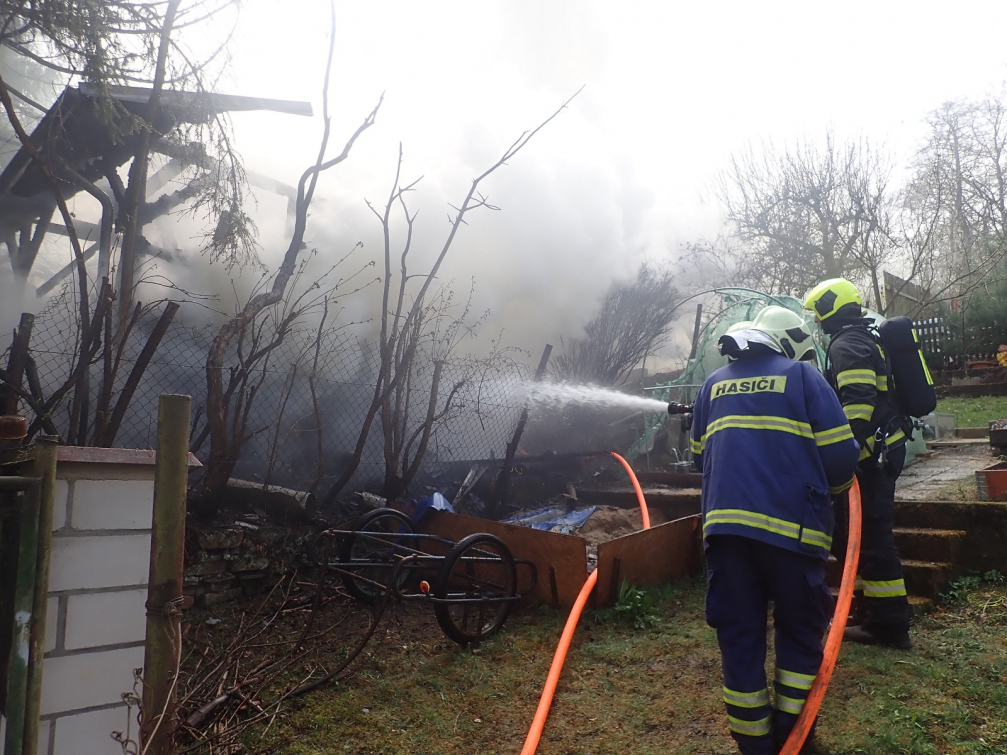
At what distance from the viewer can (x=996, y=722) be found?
282cm

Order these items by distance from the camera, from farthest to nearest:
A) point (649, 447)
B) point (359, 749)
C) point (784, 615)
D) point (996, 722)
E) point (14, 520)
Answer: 1. point (649, 447)
2. point (359, 749)
3. point (996, 722)
4. point (784, 615)
5. point (14, 520)

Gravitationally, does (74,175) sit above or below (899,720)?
above

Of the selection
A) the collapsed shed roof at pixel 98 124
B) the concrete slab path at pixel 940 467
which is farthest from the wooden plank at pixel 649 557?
the collapsed shed roof at pixel 98 124

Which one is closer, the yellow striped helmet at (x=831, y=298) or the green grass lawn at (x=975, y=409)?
the yellow striped helmet at (x=831, y=298)

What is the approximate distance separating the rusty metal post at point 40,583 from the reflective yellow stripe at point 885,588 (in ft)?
12.2

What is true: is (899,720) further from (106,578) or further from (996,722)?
(106,578)

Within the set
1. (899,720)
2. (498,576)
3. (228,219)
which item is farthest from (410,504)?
(899,720)

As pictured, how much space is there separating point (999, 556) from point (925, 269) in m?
12.0

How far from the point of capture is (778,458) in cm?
268

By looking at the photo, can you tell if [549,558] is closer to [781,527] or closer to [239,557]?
[239,557]

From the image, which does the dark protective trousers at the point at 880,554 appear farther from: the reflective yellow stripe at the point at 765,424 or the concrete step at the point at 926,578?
the reflective yellow stripe at the point at 765,424

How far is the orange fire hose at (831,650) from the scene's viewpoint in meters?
2.48

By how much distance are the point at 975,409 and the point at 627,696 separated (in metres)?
11.7

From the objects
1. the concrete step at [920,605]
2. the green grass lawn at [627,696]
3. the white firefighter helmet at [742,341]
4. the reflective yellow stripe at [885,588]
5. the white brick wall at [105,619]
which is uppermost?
the white firefighter helmet at [742,341]
